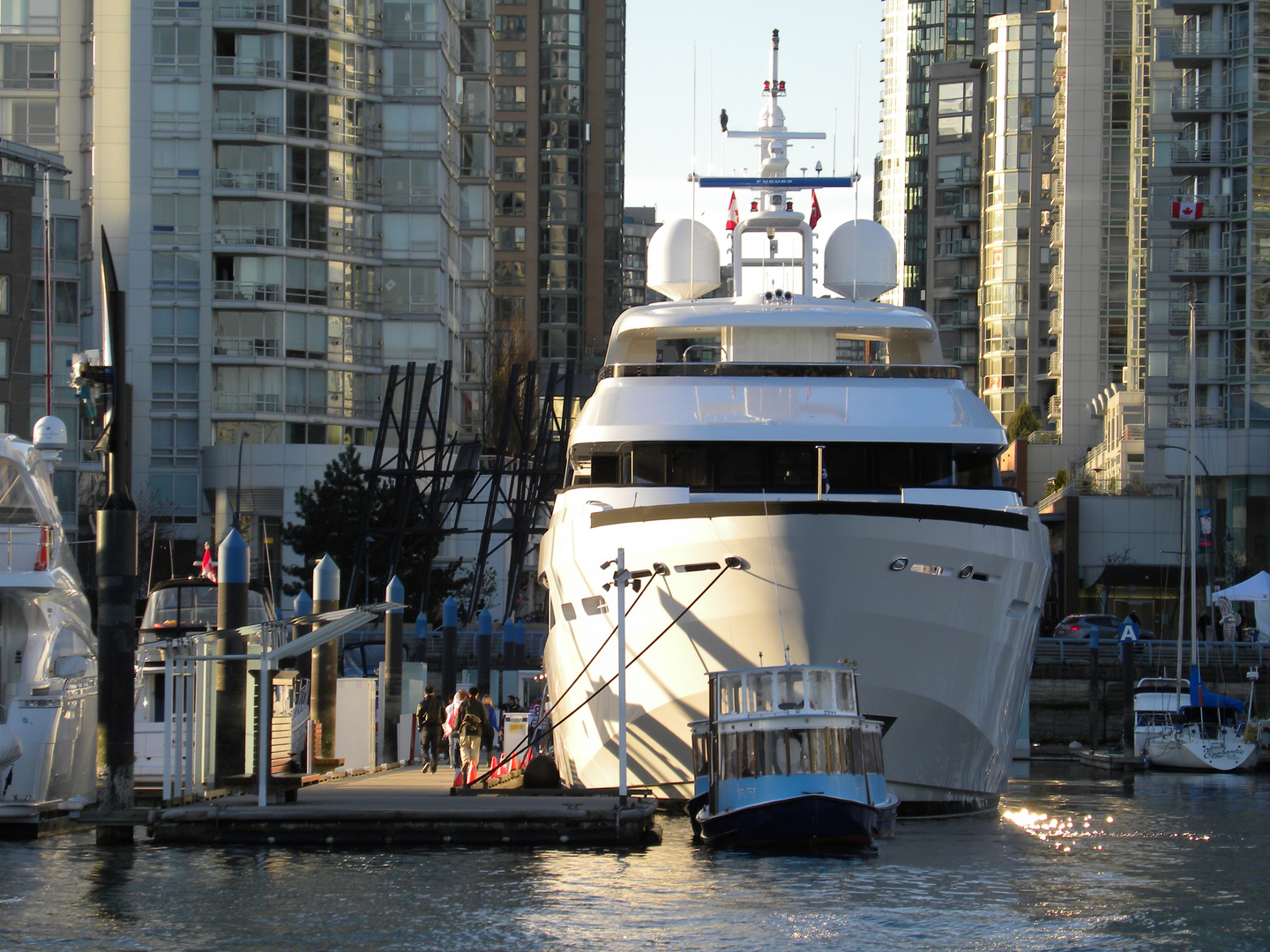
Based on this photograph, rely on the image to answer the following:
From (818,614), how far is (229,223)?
56.1 metres

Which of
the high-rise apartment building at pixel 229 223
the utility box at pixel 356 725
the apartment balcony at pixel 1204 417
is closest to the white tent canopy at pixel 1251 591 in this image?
the apartment balcony at pixel 1204 417

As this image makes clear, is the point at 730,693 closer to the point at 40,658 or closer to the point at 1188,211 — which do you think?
the point at 40,658

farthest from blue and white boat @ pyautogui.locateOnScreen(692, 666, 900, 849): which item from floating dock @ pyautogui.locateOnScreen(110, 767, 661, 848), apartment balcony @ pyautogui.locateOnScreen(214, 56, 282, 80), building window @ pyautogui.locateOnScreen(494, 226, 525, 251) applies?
building window @ pyautogui.locateOnScreen(494, 226, 525, 251)

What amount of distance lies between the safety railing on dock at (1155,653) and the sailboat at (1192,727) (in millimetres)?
1724

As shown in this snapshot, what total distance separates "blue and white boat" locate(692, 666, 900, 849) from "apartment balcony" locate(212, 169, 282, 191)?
56068 millimetres

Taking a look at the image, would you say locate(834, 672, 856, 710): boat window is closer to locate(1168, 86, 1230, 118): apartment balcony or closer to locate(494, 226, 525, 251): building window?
locate(1168, 86, 1230, 118): apartment balcony

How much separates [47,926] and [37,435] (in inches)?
520

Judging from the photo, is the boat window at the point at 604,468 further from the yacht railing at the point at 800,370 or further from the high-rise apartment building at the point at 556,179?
the high-rise apartment building at the point at 556,179

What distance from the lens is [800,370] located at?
26047mm

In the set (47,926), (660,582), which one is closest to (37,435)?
(660,582)

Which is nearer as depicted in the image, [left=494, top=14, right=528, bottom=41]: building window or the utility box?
the utility box

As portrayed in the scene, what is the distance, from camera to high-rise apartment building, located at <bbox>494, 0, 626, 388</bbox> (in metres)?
133

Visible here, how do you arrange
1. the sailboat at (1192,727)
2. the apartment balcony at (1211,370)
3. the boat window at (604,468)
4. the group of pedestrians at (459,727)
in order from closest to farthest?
the boat window at (604,468), the group of pedestrians at (459,727), the sailboat at (1192,727), the apartment balcony at (1211,370)

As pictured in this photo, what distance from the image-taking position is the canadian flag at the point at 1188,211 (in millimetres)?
71250
